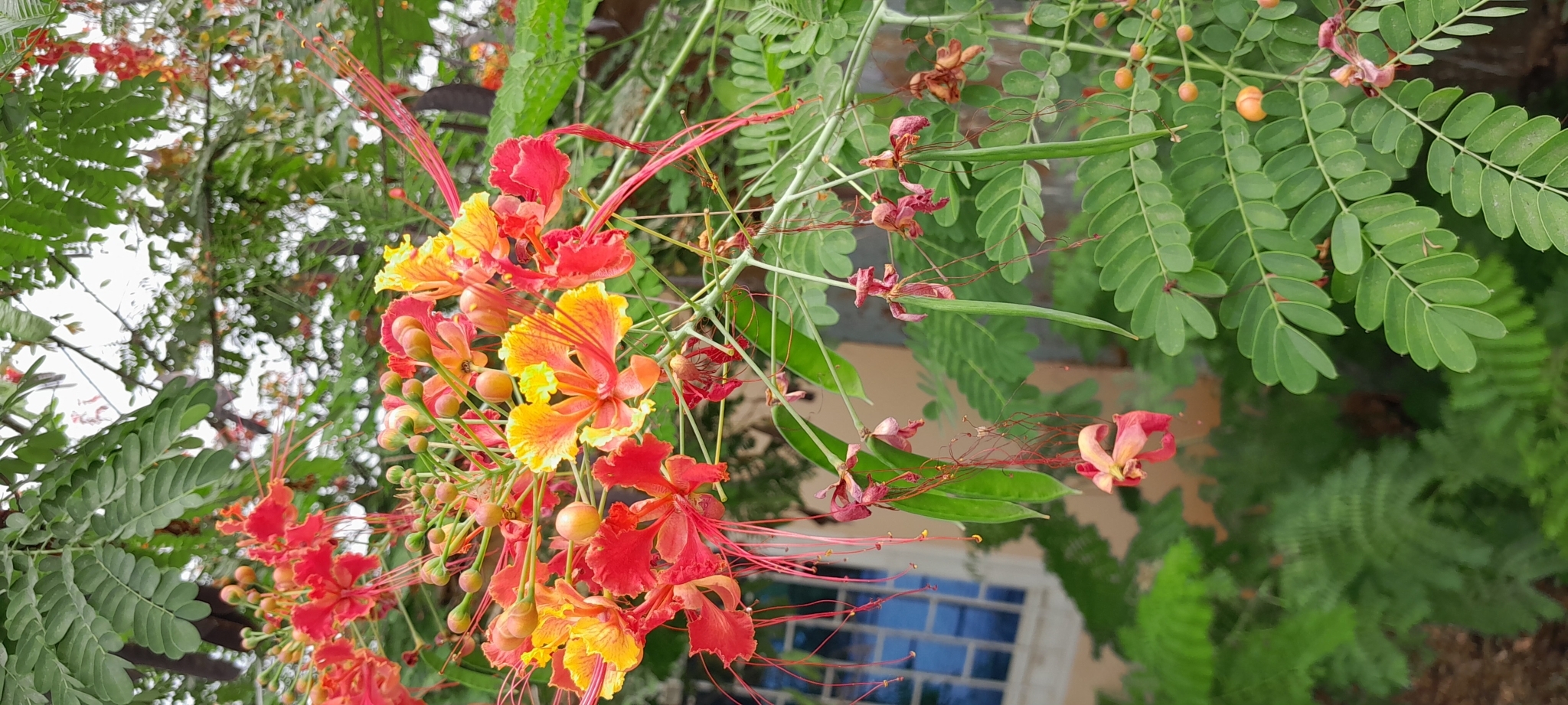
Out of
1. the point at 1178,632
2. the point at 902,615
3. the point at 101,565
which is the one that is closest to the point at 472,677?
the point at 101,565

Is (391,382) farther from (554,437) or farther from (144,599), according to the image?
(144,599)

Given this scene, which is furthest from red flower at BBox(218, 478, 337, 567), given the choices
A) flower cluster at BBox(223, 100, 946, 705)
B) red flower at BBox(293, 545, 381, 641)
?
flower cluster at BBox(223, 100, 946, 705)

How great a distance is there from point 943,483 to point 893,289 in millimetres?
160

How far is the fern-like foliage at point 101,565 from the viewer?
79 centimetres

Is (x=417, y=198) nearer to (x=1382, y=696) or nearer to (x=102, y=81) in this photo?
(x=102, y=81)

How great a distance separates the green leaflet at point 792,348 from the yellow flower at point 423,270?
19 cm

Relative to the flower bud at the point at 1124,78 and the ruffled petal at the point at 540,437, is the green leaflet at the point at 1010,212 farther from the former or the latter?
the ruffled petal at the point at 540,437

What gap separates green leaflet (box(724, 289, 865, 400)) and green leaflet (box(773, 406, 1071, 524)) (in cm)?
5

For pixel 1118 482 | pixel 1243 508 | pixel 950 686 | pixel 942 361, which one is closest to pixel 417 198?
pixel 942 361

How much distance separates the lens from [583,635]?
19.9 inches

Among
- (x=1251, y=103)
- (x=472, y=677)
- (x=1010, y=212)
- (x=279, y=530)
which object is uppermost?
(x=1251, y=103)

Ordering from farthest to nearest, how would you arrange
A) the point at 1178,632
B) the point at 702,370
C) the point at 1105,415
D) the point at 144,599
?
the point at 1105,415
the point at 1178,632
the point at 144,599
the point at 702,370

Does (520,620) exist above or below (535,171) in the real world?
below

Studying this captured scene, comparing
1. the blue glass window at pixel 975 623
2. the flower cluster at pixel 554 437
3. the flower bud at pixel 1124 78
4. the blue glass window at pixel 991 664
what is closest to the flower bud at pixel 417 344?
the flower cluster at pixel 554 437
